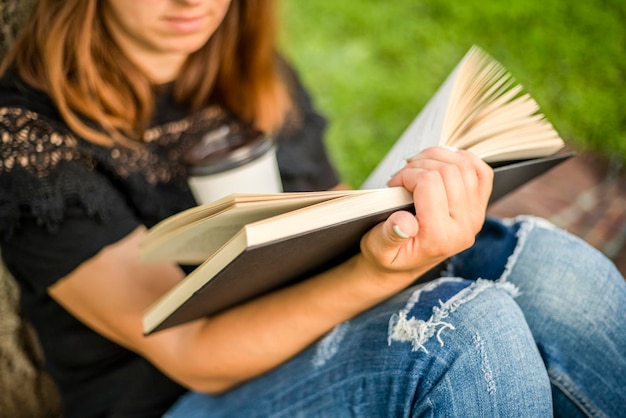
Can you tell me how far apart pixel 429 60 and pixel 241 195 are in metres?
2.65

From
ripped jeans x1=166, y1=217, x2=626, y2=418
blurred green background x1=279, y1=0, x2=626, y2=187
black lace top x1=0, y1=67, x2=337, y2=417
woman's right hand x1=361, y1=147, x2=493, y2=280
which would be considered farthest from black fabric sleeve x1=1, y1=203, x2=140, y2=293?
blurred green background x1=279, y1=0, x2=626, y2=187

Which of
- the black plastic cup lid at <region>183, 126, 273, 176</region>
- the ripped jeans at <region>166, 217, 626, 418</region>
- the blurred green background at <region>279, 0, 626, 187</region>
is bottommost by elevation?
the blurred green background at <region>279, 0, 626, 187</region>

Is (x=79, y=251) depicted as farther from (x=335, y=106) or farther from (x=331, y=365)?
(x=335, y=106)

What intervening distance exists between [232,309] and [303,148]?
694 mm

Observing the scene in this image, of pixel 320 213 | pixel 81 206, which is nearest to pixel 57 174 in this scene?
pixel 81 206

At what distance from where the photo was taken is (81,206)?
1267 millimetres

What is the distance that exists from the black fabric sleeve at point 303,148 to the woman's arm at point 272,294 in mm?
538

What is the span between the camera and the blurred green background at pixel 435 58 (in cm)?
302

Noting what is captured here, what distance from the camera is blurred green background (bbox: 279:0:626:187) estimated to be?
3.02m

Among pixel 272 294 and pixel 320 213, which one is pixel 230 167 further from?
pixel 320 213

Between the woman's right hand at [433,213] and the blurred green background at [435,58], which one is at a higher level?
the woman's right hand at [433,213]

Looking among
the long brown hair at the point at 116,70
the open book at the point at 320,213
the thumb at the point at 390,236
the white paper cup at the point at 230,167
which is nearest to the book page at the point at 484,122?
the open book at the point at 320,213

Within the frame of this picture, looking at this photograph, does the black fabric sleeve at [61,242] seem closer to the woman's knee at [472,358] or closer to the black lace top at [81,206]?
the black lace top at [81,206]

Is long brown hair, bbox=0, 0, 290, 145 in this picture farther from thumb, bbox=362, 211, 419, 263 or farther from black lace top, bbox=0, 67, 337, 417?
thumb, bbox=362, 211, 419, 263
